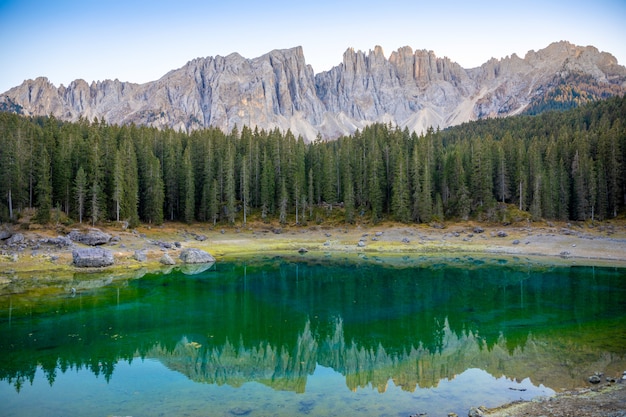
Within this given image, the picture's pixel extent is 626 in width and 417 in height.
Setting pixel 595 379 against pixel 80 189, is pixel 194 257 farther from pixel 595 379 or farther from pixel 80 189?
pixel 595 379

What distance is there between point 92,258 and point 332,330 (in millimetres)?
34170

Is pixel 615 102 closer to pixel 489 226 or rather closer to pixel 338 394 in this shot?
pixel 489 226

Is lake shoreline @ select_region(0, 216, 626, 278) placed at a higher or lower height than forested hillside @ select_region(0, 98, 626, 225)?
lower

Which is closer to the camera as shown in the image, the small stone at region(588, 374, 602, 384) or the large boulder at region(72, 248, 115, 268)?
the small stone at region(588, 374, 602, 384)

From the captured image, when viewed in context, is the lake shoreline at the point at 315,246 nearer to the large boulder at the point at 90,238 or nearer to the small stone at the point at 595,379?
the large boulder at the point at 90,238

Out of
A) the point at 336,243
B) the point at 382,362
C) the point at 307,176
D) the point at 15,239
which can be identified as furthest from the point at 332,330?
the point at 307,176

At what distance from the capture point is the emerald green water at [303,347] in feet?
52.7

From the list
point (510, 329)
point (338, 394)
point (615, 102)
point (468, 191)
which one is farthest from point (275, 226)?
point (615, 102)

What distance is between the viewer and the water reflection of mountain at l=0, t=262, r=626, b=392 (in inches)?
760

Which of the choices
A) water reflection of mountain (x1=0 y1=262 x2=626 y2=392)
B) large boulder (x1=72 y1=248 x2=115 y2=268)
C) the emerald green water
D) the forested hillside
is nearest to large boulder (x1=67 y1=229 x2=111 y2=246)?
large boulder (x1=72 y1=248 x2=115 y2=268)

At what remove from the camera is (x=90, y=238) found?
56000mm

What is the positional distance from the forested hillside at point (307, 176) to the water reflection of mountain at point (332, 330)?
3878 centimetres

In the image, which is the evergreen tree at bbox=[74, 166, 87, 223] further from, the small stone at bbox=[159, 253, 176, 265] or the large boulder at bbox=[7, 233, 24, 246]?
the small stone at bbox=[159, 253, 176, 265]

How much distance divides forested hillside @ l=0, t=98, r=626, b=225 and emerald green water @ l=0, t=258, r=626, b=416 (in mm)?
39017
